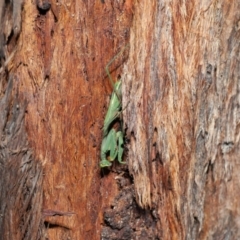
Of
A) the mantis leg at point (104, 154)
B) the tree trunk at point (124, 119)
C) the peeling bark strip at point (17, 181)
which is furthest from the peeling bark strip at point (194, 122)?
the peeling bark strip at point (17, 181)

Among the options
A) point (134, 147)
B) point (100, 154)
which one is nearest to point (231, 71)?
point (134, 147)

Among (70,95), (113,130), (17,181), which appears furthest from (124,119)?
(17,181)

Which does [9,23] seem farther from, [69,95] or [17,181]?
[17,181]

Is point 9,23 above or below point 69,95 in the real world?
above

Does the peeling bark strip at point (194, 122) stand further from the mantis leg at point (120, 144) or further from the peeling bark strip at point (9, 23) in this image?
the peeling bark strip at point (9, 23)

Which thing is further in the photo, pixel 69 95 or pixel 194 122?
pixel 69 95

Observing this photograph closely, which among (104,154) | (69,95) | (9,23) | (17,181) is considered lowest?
(17,181)

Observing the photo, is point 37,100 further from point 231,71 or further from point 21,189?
point 231,71
